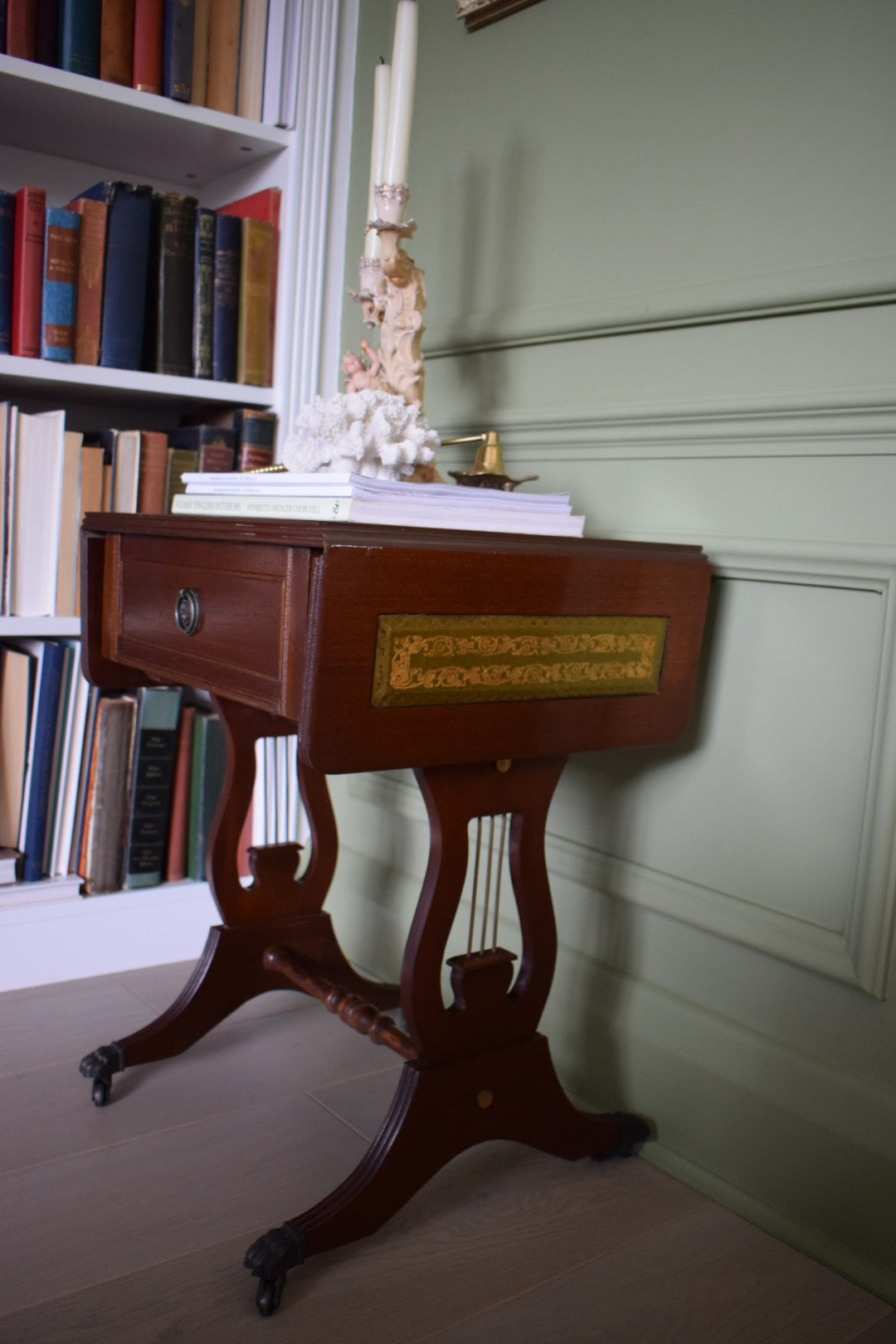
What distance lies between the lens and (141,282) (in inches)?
64.3

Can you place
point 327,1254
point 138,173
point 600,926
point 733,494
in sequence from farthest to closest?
point 138,173 → point 600,926 → point 733,494 → point 327,1254

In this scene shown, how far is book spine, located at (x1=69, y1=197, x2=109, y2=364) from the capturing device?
1.59 m

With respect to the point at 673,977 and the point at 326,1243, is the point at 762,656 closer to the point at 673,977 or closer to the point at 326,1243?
the point at 673,977

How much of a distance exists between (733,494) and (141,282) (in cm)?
96

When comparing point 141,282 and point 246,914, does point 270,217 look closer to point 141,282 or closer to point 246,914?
point 141,282

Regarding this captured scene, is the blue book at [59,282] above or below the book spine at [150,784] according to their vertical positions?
above

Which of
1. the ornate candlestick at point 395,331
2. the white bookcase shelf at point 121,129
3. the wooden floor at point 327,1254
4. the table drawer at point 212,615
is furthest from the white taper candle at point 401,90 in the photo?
the wooden floor at point 327,1254

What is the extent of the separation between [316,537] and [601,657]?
32 centimetres

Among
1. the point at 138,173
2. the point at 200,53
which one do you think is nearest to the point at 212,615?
the point at 200,53

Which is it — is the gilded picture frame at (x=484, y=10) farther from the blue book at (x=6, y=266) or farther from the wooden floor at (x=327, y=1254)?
the wooden floor at (x=327, y=1254)

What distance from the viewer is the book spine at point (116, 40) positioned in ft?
5.10

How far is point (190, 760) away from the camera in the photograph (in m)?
1.74

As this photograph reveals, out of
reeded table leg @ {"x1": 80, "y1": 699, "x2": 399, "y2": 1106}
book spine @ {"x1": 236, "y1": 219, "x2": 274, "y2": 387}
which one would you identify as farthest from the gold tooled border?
book spine @ {"x1": 236, "y1": 219, "x2": 274, "y2": 387}

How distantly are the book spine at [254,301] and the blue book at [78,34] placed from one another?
11.6 inches
